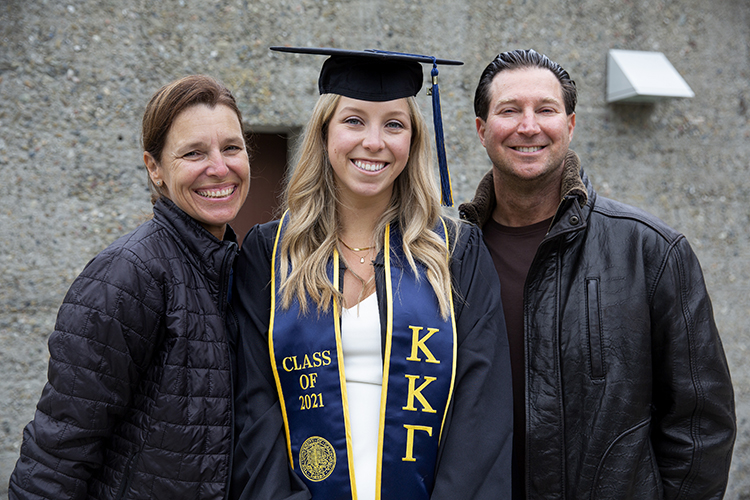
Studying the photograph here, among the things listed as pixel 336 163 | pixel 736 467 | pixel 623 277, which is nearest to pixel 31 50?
pixel 336 163

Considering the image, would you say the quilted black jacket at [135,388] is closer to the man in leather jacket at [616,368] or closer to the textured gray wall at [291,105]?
the man in leather jacket at [616,368]

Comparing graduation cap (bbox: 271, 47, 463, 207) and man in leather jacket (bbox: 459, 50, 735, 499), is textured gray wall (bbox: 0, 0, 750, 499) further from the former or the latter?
man in leather jacket (bbox: 459, 50, 735, 499)

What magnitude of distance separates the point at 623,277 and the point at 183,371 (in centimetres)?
139

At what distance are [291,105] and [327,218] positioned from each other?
178cm

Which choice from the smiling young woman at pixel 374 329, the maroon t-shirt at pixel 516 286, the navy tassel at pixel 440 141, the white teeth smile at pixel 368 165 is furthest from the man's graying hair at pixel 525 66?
the white teeth smile at pixel 368 165

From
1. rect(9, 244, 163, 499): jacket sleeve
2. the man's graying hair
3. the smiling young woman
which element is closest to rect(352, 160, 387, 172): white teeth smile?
the smiling young woman

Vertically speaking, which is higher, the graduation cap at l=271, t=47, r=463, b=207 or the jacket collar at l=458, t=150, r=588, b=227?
the graduation cap at l=271, t=47, r=463, b=207

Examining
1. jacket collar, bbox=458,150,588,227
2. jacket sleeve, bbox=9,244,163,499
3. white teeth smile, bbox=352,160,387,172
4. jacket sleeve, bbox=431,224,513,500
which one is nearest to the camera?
jacket sleeve, bbox=9,244,163,499

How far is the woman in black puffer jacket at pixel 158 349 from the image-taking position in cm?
151

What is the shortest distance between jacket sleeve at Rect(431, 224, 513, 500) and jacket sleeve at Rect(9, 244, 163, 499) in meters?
0.91

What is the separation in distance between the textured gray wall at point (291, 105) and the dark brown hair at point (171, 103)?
1.72 meters

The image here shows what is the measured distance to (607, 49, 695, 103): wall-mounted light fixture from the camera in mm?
4004

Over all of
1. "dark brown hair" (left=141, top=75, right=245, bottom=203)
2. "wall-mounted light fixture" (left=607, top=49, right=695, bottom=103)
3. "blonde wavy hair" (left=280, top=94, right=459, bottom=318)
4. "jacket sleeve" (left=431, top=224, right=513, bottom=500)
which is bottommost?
"jacket sleeve" (left=431, top=224, right=513, bottom=500)

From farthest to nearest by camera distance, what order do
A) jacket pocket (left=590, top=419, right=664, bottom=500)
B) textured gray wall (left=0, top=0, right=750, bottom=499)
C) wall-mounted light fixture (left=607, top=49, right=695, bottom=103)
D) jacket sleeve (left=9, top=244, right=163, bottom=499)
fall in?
wall-mounted light fixture (left=607, top=49, right=695, bottom=103) → textured gray wall (left=0, top=0, right=750, bottom=499) → jacket pocket (left=590, top=419, right=664, bottom=500) → jacket sleeve (left=9, top=244, right=163, bottom=499)
